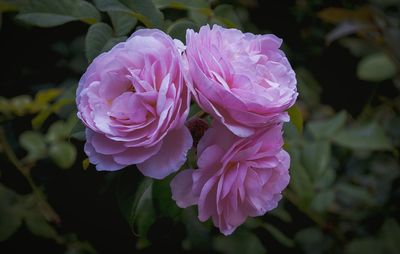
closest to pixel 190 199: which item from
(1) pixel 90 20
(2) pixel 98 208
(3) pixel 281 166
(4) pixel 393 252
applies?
(3) pixel 281 166

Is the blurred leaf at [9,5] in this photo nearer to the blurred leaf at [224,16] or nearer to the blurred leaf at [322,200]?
the blurred leaf at [224,16]

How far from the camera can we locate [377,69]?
148cm

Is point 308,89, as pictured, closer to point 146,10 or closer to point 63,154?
point 63,154

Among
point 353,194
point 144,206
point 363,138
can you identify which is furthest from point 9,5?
point 353,194

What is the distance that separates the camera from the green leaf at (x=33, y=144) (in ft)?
3.57

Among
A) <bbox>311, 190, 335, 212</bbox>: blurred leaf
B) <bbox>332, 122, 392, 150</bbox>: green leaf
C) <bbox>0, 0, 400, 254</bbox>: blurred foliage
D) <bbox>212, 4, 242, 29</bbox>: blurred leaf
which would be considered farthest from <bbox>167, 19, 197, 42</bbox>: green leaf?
<bbox>311, 190, 335, 212</bbox>: blurred leaf

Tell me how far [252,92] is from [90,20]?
0.34 metres

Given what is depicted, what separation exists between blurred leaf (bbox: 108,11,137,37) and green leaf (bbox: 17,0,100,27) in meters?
0.04

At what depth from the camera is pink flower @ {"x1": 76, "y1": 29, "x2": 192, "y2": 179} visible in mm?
540

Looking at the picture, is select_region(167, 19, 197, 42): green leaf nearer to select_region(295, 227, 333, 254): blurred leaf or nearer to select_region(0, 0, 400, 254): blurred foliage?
select_region(0, 0, 400, 254): blurred foliage

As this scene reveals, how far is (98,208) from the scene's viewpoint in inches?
45.9

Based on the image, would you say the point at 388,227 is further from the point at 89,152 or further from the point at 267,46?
the point at 89,152

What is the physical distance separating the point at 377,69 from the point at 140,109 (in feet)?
3.65

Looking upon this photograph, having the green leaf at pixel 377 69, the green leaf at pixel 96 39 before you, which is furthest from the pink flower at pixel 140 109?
the green leaf at pixel 377 69
